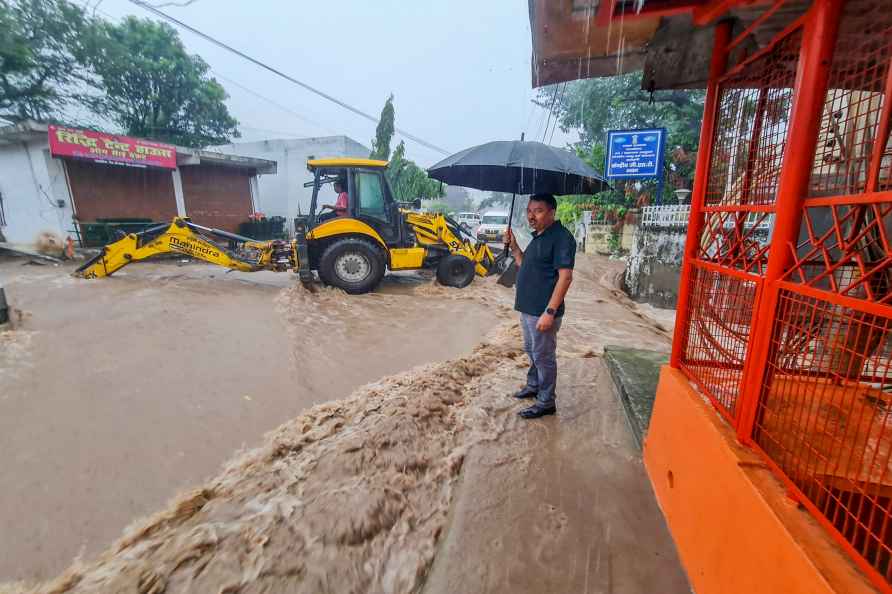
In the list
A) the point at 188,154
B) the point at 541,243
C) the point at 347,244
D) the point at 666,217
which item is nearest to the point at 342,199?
the point at 347,244

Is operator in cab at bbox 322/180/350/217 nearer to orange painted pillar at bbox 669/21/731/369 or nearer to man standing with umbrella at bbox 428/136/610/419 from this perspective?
man standing with umbrella at bbox 428/136/610/419

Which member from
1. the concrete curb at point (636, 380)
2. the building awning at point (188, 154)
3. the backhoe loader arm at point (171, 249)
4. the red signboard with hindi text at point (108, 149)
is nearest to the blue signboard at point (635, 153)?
the concrete curb at point (636, 380)

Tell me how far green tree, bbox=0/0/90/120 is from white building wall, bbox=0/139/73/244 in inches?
165

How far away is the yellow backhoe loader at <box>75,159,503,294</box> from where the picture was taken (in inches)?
279

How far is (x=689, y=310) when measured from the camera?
2.23m

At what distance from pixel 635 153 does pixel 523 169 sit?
959 centimetres

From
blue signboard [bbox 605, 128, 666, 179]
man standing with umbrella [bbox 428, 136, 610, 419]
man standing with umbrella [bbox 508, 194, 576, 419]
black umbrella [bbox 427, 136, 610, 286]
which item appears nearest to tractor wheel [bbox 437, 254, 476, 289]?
black umbrella [bbox 427, 136, 610, 286]

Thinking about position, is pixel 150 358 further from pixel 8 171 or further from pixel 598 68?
pixel 8 171

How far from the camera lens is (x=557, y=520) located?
2.08 meters

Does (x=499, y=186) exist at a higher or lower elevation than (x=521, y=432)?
higher

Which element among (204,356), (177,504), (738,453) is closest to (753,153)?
(738,453)

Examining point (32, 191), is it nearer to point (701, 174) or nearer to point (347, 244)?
point (347, 244)

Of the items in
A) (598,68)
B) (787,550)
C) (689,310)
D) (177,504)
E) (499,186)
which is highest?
(598,68)

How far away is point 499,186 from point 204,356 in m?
3.55
